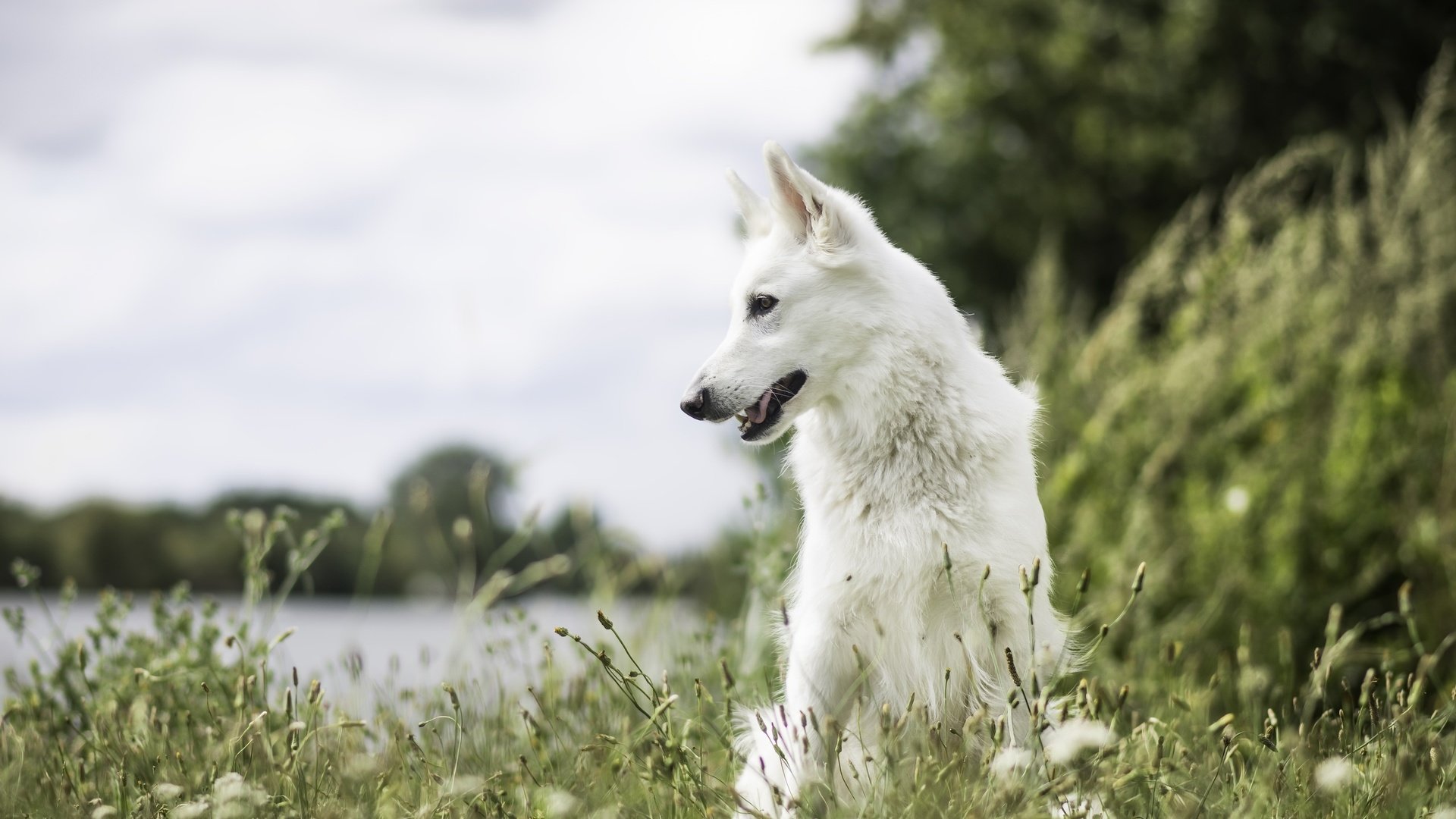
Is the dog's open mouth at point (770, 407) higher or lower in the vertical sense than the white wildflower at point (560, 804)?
higher

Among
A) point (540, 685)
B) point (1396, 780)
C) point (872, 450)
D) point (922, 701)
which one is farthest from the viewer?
point (540, 685)

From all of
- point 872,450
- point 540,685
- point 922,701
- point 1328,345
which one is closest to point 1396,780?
point 922,701

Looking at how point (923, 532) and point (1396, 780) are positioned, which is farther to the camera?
point (923, 532)

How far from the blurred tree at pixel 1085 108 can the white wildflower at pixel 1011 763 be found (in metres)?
15.4

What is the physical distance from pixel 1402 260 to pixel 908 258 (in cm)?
402

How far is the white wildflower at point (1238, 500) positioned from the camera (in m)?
5.25

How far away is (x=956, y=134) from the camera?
59.5ft

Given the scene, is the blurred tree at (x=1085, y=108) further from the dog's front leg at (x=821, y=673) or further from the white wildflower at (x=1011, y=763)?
the white wildflower at (x=1011, y=763)

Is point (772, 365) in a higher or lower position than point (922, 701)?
higher

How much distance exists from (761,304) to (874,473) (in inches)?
24.0

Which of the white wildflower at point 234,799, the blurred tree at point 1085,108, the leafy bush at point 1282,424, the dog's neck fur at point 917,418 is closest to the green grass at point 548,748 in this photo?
the white wildflower at point 234,799

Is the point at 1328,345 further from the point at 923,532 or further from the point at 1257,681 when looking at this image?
the point at 923,532

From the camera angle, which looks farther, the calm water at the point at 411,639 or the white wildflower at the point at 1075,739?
the calm water at the point at 411,639

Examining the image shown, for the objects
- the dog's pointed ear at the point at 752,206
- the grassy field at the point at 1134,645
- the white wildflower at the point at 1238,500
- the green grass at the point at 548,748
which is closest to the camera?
the green grass at the point at 548,748
